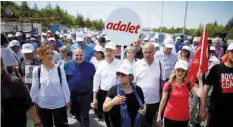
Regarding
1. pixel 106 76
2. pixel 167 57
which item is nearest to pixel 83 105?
pixel 106 76

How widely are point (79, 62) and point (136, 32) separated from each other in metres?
1.42

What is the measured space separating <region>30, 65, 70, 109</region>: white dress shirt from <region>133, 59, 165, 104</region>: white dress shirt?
1.40 m

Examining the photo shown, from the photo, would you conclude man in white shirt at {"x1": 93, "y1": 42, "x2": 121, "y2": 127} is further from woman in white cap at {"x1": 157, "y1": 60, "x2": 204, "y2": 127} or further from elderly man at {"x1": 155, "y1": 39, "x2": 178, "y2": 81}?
elderly man at {"x1": 155, "y1": 39, "x2": 178, "y2": 81}

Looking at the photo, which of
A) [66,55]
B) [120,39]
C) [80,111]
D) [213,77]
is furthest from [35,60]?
[213,77]

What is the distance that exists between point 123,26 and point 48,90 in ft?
5.55

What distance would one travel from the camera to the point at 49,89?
4.08m

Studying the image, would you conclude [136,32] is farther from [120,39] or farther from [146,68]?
[146,68]

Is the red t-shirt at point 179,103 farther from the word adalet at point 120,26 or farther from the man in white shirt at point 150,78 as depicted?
the word adalet at point 120,26

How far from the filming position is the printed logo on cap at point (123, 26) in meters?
4.14

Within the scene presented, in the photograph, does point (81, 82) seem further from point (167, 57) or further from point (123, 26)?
point (167, 57)

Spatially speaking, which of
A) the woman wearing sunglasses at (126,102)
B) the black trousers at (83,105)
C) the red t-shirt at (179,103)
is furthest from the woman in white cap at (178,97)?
the black trousers at (83,105)

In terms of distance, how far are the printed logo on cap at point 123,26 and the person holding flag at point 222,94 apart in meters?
1.46

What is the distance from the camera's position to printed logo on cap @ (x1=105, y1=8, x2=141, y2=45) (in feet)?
13.6

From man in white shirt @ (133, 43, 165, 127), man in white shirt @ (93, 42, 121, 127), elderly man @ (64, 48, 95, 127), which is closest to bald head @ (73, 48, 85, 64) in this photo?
elderly man @ (64, 48, 95, 127)
